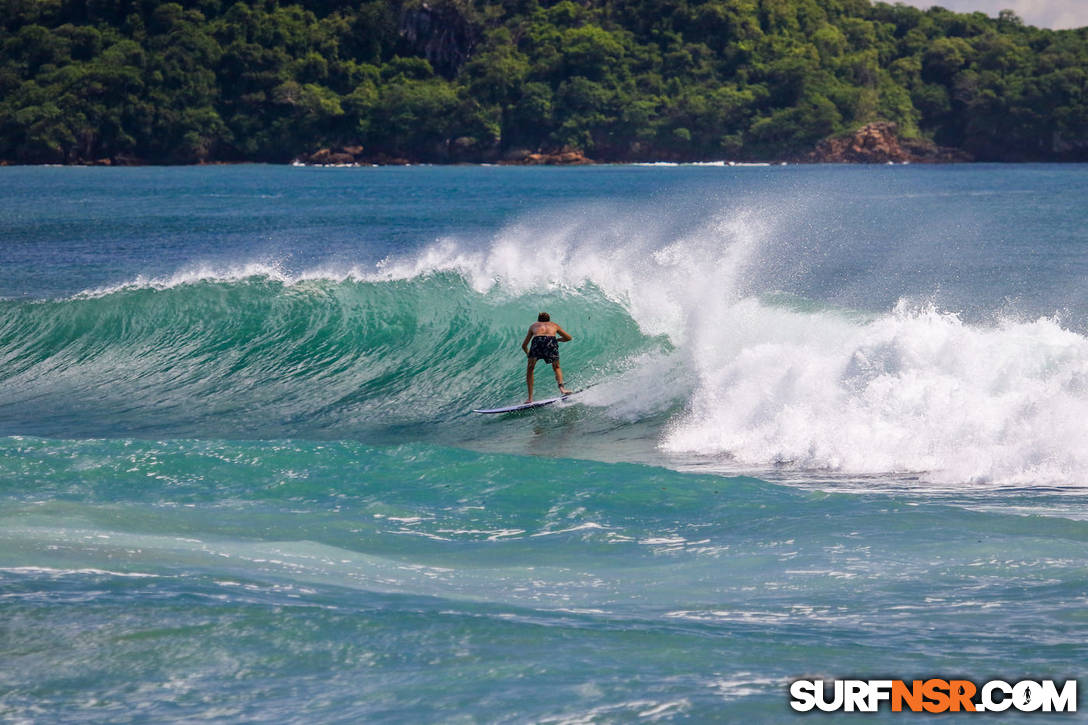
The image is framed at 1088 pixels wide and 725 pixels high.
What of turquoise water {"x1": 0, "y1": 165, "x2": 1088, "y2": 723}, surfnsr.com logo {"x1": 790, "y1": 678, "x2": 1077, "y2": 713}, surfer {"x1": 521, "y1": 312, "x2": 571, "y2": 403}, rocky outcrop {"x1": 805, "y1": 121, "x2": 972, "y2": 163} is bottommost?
surfnsr.com logo {"x1": 790, "y1": 678, "x2": 1077, "y2": 713}

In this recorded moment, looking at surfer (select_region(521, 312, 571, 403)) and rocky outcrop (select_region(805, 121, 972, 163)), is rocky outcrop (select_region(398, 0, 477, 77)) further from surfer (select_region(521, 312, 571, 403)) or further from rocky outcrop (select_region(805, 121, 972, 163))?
surfer (select_region(521, 312, 571, 403))

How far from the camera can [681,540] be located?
9367 mm

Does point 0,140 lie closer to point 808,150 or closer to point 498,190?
point 498,190

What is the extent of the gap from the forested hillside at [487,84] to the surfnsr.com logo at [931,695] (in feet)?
515

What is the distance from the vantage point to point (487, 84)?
164 metres

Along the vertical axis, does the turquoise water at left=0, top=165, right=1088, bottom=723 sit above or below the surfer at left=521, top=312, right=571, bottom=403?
below

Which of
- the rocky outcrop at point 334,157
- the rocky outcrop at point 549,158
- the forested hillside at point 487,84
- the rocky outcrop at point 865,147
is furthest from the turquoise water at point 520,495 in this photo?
the rocky outcrop at point 334,157

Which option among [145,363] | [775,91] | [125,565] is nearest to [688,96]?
[775,91]

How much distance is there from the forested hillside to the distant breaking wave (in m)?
141

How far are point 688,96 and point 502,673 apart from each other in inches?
6386

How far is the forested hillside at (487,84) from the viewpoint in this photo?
15762cm

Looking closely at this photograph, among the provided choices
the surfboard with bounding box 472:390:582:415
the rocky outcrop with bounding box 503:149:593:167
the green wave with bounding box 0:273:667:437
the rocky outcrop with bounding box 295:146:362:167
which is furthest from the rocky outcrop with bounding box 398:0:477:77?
the surfboard with bounding box 472:390:582:415

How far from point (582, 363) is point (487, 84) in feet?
495

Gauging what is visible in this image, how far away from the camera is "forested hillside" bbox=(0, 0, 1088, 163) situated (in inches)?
6206
